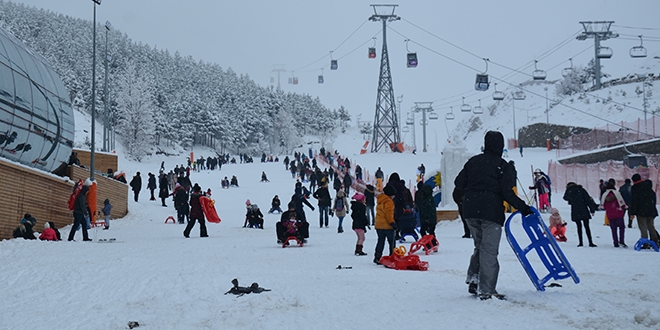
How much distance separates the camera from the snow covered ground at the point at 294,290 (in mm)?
5218

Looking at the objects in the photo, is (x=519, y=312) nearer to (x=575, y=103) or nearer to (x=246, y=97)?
(x=575, y=103)

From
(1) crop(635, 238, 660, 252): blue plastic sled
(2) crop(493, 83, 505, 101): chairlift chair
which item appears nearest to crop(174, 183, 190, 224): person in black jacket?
(1) crop(635, 238, 660, 252): blue plastic sled

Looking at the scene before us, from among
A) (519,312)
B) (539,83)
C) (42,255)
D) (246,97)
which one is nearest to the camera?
(519,312)

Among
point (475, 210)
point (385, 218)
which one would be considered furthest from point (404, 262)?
point (475, 210)

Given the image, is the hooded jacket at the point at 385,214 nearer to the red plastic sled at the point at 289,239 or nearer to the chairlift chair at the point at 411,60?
the red plastic sled at the point at 289,239

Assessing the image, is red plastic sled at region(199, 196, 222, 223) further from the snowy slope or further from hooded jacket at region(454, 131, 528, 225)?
hooded jacket at region(454, 131, 528, 225)

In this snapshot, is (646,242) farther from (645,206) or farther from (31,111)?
(31,111)

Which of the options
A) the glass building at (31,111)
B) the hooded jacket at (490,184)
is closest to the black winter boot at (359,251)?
the hooded jacket at (490,184)

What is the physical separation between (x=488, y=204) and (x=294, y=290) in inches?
99.0

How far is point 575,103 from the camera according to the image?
66250 mm

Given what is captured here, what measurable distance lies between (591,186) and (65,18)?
16334cm

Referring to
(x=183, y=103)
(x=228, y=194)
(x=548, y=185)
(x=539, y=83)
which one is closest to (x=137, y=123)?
(x=183, y=103)

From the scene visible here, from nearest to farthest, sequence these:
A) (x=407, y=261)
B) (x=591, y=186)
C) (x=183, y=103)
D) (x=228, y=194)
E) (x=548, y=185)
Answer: (x=407, y=261), (x=548, y=185), (x=591, y=186), (x=228, y=194), (x=183, y=103)

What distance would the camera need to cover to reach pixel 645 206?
39.8ft
